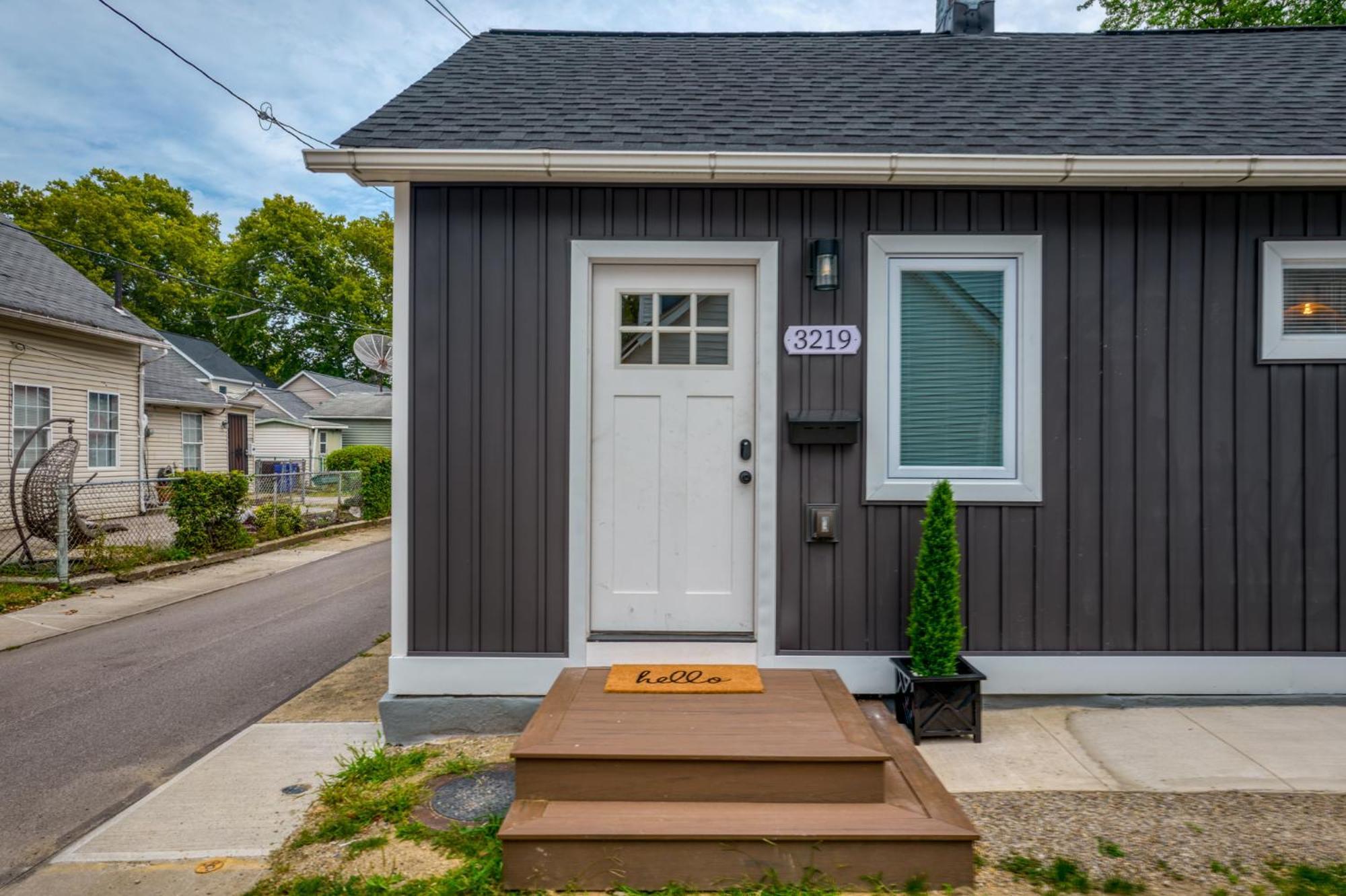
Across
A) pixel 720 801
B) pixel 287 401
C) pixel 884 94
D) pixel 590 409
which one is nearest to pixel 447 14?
pixel 884 94

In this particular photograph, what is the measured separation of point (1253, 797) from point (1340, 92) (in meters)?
3.95

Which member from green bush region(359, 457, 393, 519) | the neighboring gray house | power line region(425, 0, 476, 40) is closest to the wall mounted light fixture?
power line region(425, 0, 476, 40)

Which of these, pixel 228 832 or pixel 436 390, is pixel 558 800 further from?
pixel 436 390

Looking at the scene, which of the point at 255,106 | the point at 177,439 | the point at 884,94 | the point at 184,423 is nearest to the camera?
the point at 884,94

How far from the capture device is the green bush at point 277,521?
9234mm

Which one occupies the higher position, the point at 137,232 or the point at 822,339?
the point at 137,232

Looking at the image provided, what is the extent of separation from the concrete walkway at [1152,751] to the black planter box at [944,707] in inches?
2.2

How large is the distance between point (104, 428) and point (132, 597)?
281 inches

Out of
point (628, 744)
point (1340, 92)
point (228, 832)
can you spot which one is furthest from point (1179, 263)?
point (228, 832)

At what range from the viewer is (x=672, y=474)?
309cm

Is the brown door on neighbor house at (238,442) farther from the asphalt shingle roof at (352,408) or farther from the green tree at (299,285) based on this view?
the green tree at (299,285)

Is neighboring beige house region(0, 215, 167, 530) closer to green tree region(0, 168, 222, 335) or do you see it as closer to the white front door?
the white front door

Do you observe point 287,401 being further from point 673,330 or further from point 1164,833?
point 1164,833

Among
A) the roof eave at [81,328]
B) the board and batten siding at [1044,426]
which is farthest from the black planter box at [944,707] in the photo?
the roof eave at [81,328]
